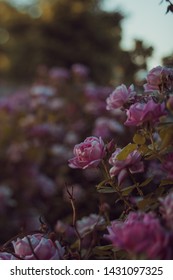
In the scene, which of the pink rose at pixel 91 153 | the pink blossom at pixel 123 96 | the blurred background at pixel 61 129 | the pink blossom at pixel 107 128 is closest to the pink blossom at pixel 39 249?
the pink rose at pixel 91 153

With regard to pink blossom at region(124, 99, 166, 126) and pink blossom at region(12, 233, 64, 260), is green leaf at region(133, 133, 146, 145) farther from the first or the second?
pink blossom at region(12, 233, 64, 260)

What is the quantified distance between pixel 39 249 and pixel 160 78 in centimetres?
35

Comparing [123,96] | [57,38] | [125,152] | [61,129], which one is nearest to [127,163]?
[125,152]

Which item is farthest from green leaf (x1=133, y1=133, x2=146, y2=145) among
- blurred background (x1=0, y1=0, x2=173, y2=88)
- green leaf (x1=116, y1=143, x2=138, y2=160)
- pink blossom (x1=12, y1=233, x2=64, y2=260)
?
blurred background (x1=0, y1=0, x2=173, y2=88)

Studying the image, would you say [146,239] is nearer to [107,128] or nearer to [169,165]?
[169,165]

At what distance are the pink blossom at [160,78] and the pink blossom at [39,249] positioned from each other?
32 cm

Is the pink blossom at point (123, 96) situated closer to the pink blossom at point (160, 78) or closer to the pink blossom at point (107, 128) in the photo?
the pink blossom at point (160, 78)

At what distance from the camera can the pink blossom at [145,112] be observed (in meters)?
0.84

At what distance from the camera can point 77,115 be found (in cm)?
300

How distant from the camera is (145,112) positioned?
0.84 meters

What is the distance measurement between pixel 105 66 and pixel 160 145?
593 cm

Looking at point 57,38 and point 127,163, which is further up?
point 57,38

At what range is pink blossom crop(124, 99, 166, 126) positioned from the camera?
0.84 m

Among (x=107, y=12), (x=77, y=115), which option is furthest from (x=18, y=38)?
(x=77, y=115)
